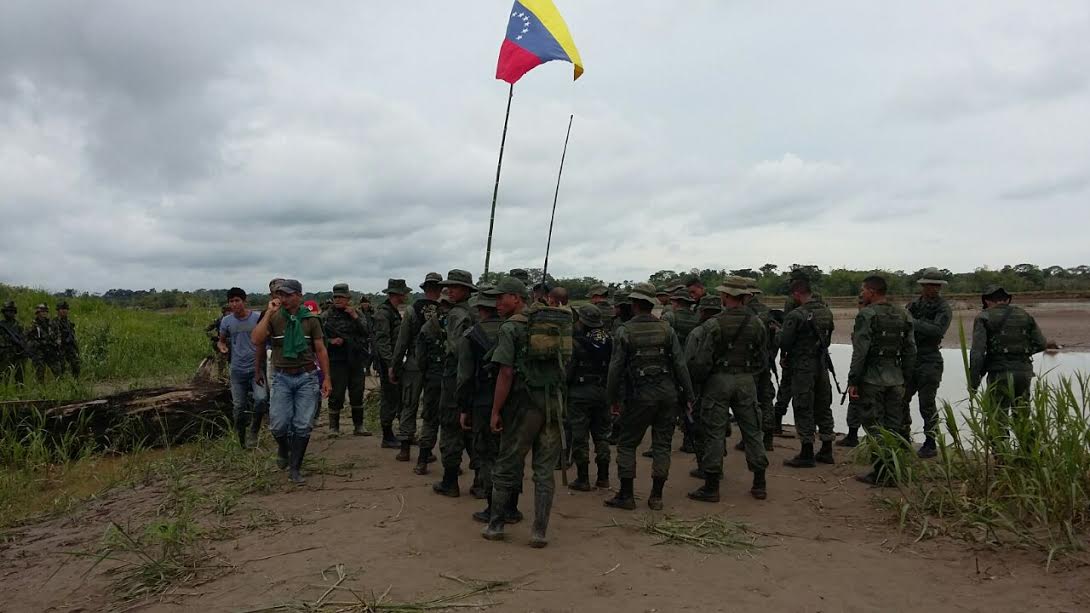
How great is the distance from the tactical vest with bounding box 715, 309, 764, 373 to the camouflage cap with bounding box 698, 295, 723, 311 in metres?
1.38

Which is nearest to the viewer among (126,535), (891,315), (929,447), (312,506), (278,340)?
→ (126,535)

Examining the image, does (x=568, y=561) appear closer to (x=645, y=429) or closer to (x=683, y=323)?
(x=645, y=429)

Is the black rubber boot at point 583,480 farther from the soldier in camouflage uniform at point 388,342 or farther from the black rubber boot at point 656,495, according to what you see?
the soldier in camouflage uniform at point 388,342

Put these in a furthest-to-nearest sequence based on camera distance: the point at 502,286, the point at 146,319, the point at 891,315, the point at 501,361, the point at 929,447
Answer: the point at 146,319, the point at 929,447, the point at 891,315, the point at 502,286, the point at 501,361

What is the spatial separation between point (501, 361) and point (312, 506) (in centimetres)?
234

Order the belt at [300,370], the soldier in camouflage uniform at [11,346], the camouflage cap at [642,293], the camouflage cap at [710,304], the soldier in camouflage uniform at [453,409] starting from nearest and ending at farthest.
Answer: the camouflage cap at [642,293] → the soldier in camouflage uniform at [453,409] → the belt at [300,370] → the camouflage cap at [710,304] → the soldier in camouflage uniform at [11,346]

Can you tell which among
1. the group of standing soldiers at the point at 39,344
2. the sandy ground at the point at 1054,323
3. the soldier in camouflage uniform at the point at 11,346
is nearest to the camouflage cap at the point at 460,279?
the group of standing soldiers at the point at 39,344

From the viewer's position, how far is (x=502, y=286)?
5062 millimetres

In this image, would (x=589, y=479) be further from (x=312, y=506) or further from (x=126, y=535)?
(x=126, y=535)

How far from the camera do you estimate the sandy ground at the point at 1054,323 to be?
19587mm

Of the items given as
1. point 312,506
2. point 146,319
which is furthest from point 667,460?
point 146,319

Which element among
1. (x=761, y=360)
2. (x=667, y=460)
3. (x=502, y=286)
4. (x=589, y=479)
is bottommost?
(x=589, y=479)

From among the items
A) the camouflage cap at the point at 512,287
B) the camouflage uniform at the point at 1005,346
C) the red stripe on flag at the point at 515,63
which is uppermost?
the red stripe on flag at the point at 515,63

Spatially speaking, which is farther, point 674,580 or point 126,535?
point 126,535
